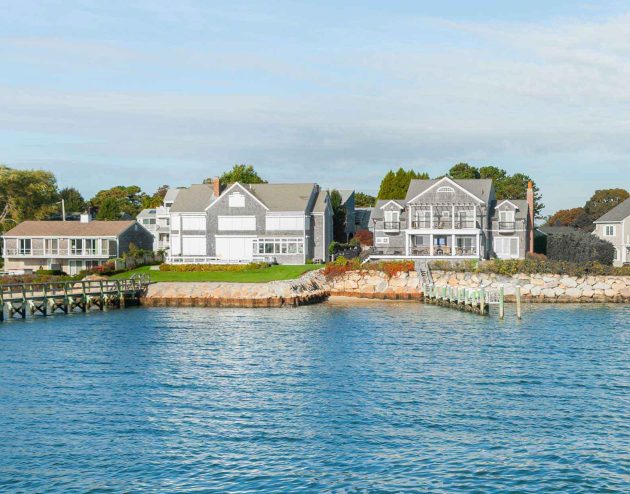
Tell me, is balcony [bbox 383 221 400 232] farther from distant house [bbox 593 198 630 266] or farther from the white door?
distant house [bbox 593 198 630 266]

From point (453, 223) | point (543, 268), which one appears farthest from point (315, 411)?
point (453, 223)

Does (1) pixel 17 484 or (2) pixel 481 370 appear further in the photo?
(2) pixel 481 370

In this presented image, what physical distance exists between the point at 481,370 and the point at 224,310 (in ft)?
107

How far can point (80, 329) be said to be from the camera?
174 feet

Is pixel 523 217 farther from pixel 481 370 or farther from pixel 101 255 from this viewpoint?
pixel 481 370

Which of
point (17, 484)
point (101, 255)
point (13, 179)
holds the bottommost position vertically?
point (17, 484)

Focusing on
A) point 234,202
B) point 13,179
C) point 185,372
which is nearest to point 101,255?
point 234,202

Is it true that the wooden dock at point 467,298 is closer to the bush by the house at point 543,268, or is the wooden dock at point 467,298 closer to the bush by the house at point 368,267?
the bush by the house at point 368,267

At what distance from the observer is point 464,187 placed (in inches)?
3501

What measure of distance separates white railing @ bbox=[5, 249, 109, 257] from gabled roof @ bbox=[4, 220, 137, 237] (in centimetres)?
169

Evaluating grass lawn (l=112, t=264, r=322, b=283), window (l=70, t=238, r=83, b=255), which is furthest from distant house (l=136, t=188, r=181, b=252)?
grass lawn (l=112, t=264, r=322, b=283)

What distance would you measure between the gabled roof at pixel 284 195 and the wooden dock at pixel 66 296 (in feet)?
60.6

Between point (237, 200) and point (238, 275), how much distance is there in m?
14.0

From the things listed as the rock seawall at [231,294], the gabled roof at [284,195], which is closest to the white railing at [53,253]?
the gabled roof at [284,195]
